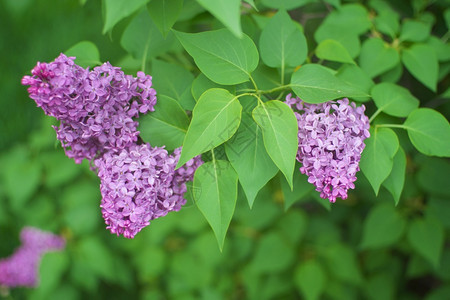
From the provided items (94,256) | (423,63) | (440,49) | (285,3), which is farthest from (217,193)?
(94,256)

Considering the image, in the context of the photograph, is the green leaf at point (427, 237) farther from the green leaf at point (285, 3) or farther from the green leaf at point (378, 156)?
the green leaf at point (285, 3)

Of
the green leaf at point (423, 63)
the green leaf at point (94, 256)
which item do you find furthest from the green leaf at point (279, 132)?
the green leaf at point (94, 256)

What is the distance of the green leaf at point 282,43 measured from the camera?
3.11 feet

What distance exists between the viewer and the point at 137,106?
89 centimetres

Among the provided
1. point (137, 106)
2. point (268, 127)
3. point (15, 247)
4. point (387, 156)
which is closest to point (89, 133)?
point (137, 106)

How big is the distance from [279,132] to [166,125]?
240mm

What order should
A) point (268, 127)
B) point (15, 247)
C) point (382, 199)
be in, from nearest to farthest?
1. point (268, 127)
2. point (382, 199)
3. point (15, 247)

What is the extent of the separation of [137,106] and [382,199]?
1063 millimetres

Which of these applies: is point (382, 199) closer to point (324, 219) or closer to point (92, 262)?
point (324, 219)

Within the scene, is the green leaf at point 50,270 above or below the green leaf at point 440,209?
below

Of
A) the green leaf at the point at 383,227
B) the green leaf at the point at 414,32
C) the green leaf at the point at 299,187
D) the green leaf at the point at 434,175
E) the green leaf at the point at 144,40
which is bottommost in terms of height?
the green leaf at the point at 383,227

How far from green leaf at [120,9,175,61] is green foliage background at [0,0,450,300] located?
257 mm

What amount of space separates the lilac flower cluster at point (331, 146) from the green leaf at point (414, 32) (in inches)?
17.8

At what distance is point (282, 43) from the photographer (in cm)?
95
